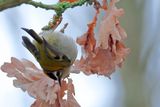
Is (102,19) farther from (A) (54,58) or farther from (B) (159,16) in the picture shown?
(B) (159,16)

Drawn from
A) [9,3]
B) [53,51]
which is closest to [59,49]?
[53,51]

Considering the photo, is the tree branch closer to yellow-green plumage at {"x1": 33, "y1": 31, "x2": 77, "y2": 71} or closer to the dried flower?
yellow-green plumage at {"x1": 33, "y1": 31, "x2": 77, "y2": 71}

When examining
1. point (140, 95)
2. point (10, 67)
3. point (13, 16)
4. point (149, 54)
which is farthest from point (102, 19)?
point (13, 16)

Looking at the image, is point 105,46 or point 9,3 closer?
point 9,3

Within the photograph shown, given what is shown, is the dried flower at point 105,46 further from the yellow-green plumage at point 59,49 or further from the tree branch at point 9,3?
the tree branch at point 9,3

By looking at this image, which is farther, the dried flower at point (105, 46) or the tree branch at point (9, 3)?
the dried flower at point (105, 46)

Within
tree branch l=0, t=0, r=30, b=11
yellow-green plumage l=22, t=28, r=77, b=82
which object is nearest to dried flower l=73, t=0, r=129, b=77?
yellow-green plumage l=22, t=28, r=77, b=82

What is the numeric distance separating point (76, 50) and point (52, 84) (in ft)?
0.29

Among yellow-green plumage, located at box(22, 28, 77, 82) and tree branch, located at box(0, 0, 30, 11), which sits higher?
tree branch, located at box(0, 0, 30, 11)

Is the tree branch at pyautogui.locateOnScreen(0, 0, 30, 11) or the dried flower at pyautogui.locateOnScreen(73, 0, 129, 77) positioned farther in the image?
the dried flower at pyautogui.locateOnScreen(73, 0, 129, 77)

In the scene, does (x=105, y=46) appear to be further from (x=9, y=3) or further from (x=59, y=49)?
(x=9, y=3)

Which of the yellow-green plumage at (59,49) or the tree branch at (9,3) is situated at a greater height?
the tree branch at (9,3)

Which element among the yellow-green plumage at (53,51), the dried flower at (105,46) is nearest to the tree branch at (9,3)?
the yellow-green plumage at (53,51)

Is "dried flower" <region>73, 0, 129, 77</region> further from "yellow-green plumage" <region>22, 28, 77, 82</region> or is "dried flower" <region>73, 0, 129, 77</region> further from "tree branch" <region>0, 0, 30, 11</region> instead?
"tree branch" <region>0, 0, 30, 11</region>
